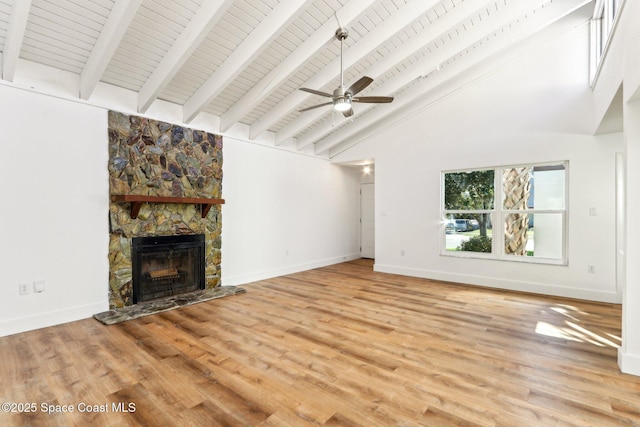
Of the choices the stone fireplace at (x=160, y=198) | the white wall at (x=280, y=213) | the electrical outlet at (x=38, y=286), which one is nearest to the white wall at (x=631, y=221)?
the stone fireplace at (x=160, y=198)

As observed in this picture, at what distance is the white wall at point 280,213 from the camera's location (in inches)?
215

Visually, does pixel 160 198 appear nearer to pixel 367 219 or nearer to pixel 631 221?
pixel 631 221

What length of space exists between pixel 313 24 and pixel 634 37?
10.0 ft

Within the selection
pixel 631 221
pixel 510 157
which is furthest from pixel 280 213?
pixel 631 221

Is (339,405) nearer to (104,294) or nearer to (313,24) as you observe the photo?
(104,294)

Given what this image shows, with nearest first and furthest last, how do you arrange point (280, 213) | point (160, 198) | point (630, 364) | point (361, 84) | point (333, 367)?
point (630, 364) < point (333, 367) < point (361, 84) < point (160, 198) < point (280, 213)

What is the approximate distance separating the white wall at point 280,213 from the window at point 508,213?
9.15 ft

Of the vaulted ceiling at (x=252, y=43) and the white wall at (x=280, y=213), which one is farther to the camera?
the white wall at (x=280, y=213)

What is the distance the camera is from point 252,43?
360cm

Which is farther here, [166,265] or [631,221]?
[166,265]

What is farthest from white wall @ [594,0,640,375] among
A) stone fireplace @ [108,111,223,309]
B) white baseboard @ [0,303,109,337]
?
white baseboard @ [0,303,109,337]

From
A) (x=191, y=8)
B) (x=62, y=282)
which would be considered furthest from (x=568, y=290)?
(x=62, y=282)

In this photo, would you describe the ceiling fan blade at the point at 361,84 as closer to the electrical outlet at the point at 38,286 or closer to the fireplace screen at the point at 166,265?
the fireplace screen at the point at 166,265

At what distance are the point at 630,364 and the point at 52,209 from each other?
592 cm
